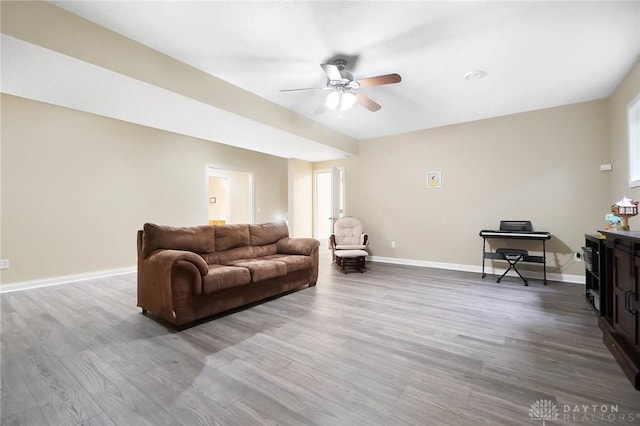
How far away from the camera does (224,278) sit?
285 centimetres

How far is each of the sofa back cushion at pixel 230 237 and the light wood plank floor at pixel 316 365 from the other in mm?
977

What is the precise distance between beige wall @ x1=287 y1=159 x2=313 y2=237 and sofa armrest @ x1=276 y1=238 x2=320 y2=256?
3.00 metres

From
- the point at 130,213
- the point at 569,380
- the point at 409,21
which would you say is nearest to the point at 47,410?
the point at 569,380

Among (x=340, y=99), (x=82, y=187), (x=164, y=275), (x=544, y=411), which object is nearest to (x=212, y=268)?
(x=164, y=275)

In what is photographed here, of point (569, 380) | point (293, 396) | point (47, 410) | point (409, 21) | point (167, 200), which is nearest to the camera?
point (47, 410)

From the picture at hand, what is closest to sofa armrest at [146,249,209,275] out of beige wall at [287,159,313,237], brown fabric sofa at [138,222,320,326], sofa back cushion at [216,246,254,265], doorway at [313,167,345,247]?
brown fabric sofa at [138,222,320,326]

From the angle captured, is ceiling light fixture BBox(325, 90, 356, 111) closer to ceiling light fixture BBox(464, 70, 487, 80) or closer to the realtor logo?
ceiling light fixture BBox(464, 70, 487, 80)

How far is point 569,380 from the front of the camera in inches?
69.1

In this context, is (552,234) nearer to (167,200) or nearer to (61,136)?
(167,200)


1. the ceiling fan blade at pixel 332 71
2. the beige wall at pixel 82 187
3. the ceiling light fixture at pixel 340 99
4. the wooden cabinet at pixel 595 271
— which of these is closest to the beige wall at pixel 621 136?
the wooden cabinet at pixel 595 271

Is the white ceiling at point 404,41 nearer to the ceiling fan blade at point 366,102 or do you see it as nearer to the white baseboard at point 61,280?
the ceiling fan blade at point 366,102

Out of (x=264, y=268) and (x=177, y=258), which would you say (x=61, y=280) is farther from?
(x=264, y=268)

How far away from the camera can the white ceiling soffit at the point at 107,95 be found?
2.29m

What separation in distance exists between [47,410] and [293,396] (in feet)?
4.44
